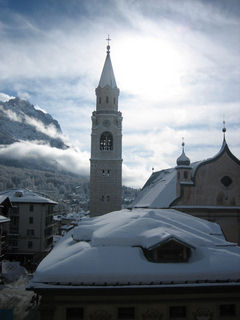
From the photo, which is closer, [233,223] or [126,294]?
[126,294]

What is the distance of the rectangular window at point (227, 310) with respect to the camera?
546 inches

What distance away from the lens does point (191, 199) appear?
32.6 metres

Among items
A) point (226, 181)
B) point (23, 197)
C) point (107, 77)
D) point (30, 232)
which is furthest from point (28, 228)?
point (226, 181)

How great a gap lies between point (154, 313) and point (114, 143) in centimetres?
4389

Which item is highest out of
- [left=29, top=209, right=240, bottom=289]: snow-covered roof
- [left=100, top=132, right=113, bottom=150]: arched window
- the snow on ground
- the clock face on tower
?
the clock face on tower

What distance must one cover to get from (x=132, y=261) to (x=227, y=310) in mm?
4866

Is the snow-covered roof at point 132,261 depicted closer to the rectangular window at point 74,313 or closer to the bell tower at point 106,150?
the rectangular window at point 74,313

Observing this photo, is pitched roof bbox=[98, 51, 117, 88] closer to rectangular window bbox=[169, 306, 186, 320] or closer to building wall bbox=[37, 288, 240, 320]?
building wall bbox=[37, 288, 240, 320]

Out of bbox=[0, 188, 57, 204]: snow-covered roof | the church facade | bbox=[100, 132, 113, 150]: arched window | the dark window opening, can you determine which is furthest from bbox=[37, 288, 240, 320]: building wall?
bbox=[100, 132, 113, 150]: arched window

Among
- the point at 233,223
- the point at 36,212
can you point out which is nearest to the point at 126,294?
the point at 233,223

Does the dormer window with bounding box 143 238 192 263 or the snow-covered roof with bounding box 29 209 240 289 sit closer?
the snow-covered roof with bounding box 29 209 240 289

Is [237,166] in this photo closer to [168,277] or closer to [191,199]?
[191,199]

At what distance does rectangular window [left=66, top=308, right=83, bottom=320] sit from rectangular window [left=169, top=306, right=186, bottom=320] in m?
3.92

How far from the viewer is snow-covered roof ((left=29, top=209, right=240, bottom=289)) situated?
1283cm
